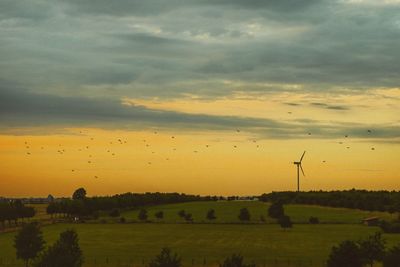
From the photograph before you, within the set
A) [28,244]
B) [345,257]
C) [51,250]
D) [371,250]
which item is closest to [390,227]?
[371,250]

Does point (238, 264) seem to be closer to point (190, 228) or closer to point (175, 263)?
point (175, 263)

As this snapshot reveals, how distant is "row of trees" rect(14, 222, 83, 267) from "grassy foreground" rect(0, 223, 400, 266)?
23.9ft

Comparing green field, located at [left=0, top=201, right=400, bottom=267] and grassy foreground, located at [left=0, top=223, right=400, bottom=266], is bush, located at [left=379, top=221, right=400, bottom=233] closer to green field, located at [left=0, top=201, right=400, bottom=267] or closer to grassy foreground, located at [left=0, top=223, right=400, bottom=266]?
grassy foreground, located at [left=0, top=223, right=400, bottom=266]

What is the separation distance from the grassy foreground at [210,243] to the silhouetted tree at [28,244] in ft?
23.0

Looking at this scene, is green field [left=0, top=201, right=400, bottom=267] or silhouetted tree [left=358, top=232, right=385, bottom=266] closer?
silhouetted tree [left=358, top=232, right=385, bottom=266]

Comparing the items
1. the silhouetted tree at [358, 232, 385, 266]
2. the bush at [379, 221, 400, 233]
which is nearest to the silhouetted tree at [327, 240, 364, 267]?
the silhouetted tree at [358, 232, 385, 266]

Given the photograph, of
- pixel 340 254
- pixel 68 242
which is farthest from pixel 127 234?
pixel 340 254

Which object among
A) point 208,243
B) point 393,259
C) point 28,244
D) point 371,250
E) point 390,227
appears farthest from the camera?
point 390,227

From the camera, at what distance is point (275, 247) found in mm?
132875

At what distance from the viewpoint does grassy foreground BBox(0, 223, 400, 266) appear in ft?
363

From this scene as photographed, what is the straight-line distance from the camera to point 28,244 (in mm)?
99250

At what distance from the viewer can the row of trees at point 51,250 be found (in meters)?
68.6

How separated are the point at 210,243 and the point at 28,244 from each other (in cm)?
5200

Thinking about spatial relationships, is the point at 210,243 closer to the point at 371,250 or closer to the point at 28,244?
the point at 28,244
